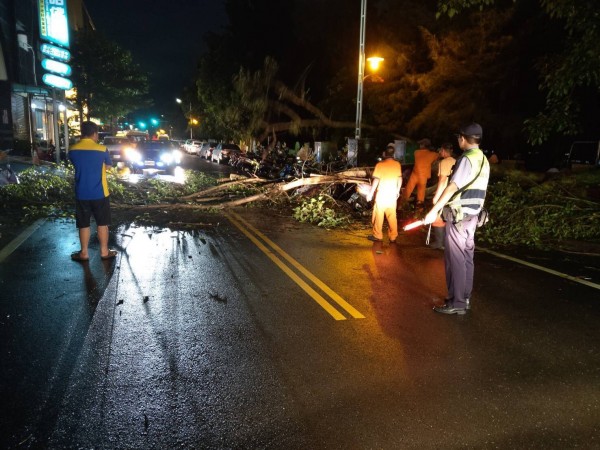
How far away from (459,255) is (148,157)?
62.2 feet

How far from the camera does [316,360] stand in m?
4.14

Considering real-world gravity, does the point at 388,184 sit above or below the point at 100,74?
below

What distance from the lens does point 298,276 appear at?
673cm

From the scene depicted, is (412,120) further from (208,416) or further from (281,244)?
(208,416)

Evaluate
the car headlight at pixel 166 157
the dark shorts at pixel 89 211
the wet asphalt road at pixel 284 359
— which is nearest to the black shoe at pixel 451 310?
the wet asphalt road at pixel 284 359

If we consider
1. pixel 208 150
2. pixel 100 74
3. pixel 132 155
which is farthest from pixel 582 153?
pixel 100 74

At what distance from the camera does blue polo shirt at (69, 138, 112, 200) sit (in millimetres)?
6855

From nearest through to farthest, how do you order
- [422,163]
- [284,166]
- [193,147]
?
[422,163]
[284,166]
[193,147]

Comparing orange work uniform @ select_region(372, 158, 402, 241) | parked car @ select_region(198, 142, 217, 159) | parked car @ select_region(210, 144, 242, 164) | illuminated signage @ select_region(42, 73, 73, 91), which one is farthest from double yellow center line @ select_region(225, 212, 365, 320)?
parked car @ select_region(198, 142, 217, 159)

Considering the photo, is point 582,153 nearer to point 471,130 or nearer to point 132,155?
point 471,130

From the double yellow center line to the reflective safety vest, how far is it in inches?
62.6

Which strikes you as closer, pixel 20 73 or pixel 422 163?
pixel 422 163

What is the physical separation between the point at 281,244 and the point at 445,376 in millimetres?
5240

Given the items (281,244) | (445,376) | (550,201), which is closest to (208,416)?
(445,376)
